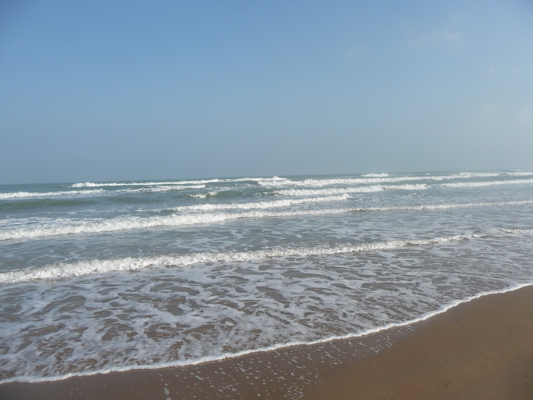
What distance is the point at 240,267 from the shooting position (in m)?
6.63

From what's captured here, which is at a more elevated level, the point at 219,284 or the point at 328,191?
the point at 328,191

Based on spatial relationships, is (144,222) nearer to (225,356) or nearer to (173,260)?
(173,260)

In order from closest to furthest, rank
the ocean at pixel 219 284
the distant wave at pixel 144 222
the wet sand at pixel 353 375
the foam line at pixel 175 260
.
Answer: the wet sand at pixel 353 375 → the ocean at pixel 219 284 → the foam line at pixel 175 260 → the distant wave at pixel 144 222

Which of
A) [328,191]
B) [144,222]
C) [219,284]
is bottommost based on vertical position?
[219,284]

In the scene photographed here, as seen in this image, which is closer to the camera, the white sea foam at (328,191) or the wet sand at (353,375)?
the wet sand at (353,375)

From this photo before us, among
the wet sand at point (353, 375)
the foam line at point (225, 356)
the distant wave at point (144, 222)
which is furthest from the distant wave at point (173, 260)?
the distant wave at point (144, 222)

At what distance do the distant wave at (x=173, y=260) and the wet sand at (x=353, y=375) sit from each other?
3.88m

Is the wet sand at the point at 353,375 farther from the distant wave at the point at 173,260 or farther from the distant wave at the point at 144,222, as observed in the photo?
the distant wave at the point at 144,222

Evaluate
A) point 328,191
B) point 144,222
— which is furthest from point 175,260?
point 328,191

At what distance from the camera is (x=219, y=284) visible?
5578mm

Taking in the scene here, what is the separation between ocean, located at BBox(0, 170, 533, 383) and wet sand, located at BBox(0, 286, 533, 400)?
0.68ft

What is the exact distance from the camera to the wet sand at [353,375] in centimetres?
265

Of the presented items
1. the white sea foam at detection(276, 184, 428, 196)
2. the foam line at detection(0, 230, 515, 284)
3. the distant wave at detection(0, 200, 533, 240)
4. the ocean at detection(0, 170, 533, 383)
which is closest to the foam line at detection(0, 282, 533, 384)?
the ocean at detection(0, 170, 533, 383)

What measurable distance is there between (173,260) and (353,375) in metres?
5.01
